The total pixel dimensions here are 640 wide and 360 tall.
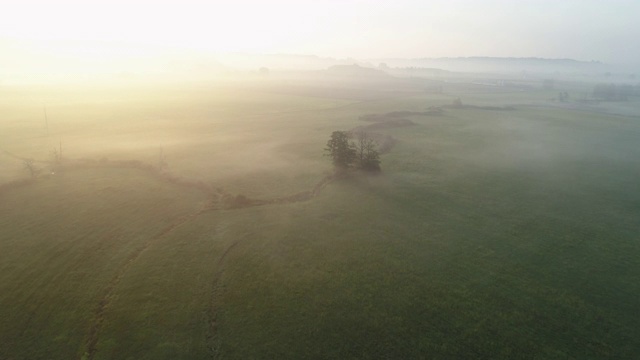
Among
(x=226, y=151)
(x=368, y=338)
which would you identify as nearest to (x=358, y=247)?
(x=368, y=338)

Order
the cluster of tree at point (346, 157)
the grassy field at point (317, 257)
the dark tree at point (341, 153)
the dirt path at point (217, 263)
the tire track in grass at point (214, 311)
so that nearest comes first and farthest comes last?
the tire track in grass at point (214, 311)
the dirt path at point (217, 263)
the grassy field at point (317, 257)
the dark tree at point (341, 153)
the cluster of tree at point (346, 157)

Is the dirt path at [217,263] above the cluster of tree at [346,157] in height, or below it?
below

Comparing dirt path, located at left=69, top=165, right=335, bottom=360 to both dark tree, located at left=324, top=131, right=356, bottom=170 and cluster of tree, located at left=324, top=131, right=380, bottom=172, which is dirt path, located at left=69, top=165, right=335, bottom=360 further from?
cluster of tree, located at left=324, top=131, right=380, bottom=172

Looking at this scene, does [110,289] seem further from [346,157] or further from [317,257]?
[346,157]

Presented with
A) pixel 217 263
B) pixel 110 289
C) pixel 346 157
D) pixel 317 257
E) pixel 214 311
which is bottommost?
pixel 214 311

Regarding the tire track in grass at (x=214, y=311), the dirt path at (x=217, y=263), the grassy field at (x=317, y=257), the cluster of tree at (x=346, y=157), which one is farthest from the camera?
the cluster of tree at (x=346, y=157)

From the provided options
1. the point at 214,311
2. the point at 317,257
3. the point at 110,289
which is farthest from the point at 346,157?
the point at 110,289

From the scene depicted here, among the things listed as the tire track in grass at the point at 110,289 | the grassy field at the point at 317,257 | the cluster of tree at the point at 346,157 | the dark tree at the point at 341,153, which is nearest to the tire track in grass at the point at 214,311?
the grassy field at the point at 317,257

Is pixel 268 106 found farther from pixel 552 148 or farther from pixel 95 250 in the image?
pixel 95 250

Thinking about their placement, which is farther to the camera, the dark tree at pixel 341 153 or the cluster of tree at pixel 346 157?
the cluster of tree at pixel 346 157

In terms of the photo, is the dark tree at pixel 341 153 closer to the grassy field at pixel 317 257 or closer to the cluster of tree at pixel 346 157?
the cluster of tree at pixel 346 157
